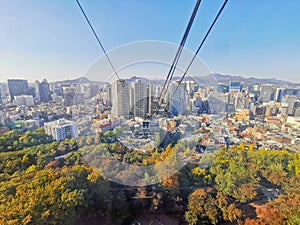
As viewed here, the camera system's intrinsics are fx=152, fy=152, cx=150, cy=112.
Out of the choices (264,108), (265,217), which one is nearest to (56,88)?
(265,217)

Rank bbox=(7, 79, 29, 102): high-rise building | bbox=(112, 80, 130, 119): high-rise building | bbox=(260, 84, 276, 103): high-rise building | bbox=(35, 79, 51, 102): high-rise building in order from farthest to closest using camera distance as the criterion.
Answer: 1. bbox=(260, 84, 276, 103): high-rise building
2. bbox=(35, 79, 51, 102): high-rise building
3. bbox=(7, 79, 29, 102): high-rise building
4. bbox=(112, 80, 130, 119): high-rise building

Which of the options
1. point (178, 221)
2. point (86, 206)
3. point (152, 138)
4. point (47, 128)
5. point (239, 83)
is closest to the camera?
point (86, 206)

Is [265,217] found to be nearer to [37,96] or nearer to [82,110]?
[82,110]

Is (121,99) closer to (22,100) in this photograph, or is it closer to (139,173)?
(139,173)

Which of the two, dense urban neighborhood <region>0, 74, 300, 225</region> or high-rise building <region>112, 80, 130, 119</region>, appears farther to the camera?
high-rise building <region>112, 80, 130, 119</region>

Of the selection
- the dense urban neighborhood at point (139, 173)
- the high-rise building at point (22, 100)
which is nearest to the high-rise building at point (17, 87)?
the high-rise building at point (22, 100)

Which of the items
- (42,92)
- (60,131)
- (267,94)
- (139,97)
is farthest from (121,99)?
(267,94)

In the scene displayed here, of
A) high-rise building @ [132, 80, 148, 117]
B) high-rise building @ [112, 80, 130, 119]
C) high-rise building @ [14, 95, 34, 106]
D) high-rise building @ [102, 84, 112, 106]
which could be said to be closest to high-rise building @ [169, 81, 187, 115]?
high-rise building @ [132, 80, 148, 117]

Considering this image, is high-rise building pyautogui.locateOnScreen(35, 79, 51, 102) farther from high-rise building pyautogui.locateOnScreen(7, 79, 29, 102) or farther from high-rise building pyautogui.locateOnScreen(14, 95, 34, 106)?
high-rise building pyautogui.locateOnScreen(14, 95, 34, 106)
